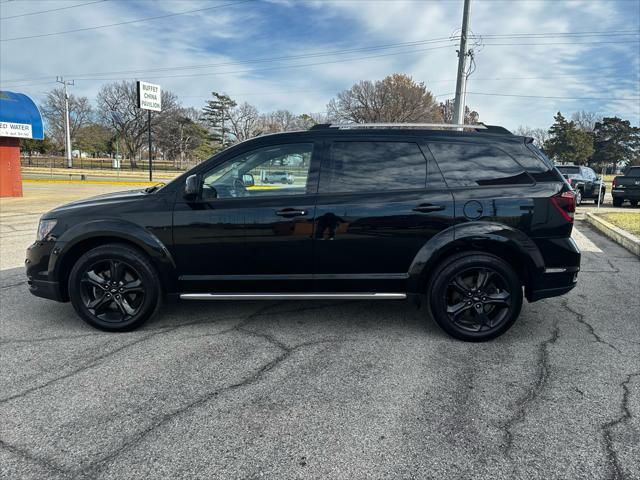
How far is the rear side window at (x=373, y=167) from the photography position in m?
3.91

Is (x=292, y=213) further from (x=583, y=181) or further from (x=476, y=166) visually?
(x=583, y=181)

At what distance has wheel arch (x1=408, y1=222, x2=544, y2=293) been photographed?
382 cm

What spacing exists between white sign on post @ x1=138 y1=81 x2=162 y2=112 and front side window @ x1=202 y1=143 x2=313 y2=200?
69.3 feet

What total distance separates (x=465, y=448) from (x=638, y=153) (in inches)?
3814

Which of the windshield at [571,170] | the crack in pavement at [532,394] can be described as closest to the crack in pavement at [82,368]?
the crack in pavement at [532,394]

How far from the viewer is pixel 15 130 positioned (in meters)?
15.1

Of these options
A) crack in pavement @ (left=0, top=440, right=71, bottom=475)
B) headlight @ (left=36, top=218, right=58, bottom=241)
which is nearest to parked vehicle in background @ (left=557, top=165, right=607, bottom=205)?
headlight @ (left=36, top=218, right=58, bottom=241)

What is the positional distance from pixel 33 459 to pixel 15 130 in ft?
53.3

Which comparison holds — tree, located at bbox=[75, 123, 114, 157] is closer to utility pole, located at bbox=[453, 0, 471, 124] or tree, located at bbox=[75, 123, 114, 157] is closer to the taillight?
utility pole, located at bbox=[453, 0, 471, 124]

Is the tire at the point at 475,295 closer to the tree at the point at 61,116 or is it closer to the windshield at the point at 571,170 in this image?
the windshield at the point at 571,170

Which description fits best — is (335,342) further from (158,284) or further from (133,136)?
(133,136)

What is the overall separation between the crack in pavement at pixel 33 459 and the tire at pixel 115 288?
5.41 feet

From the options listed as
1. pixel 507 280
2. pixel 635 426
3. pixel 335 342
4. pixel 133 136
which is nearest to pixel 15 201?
pixel 335 342

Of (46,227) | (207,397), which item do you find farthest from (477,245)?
(46,227)
